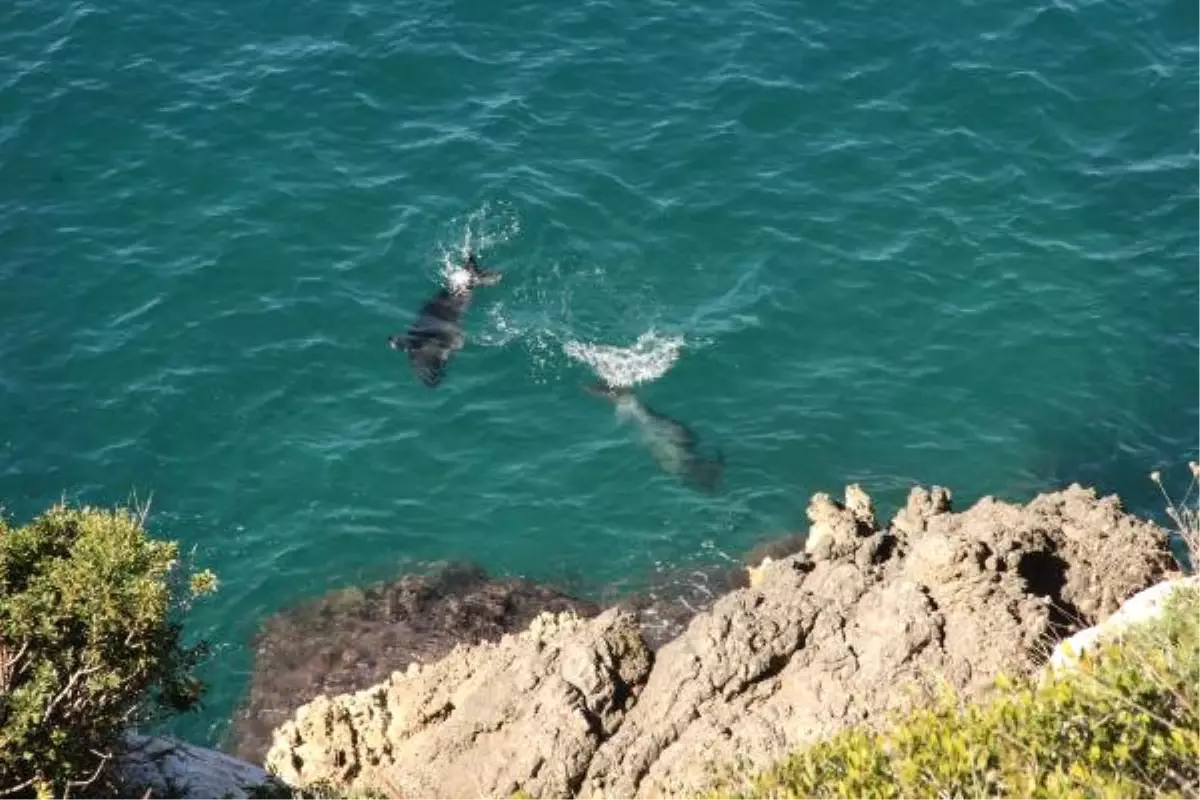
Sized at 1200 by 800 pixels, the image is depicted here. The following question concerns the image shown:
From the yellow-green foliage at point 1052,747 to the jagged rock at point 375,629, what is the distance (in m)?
10.9

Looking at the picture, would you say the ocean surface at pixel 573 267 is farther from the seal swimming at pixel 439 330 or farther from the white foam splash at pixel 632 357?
the seal swimming at pixel 439 330

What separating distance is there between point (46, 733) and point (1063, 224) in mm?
22207

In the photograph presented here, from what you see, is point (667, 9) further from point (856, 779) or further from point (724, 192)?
point (856, 779)

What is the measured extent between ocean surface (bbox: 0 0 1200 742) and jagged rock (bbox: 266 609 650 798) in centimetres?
383

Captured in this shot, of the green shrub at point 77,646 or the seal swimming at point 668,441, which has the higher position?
the green shrub at point 77,646

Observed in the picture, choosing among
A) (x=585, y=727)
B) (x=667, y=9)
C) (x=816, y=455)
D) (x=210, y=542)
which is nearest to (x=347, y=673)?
(x=210, y=542)

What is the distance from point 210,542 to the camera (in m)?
22.1

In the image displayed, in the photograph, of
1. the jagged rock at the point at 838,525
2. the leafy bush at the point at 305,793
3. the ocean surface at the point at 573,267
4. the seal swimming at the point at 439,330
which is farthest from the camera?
the seal swimming at the point at 439,330

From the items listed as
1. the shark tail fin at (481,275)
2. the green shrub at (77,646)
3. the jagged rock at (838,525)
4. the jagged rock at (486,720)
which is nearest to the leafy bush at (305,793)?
the jagged rock at (486,720)

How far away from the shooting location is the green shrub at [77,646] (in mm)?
12516

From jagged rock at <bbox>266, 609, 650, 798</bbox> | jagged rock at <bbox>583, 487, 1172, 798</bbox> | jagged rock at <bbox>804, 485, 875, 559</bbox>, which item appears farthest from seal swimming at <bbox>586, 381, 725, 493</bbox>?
jagged rock at <bbox>583, 487, 1172, 798</bbox>

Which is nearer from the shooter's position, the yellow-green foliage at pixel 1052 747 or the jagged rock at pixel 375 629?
the yellow-green foliage at pixel 1052 747

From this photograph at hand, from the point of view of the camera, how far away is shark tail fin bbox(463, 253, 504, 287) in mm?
26203

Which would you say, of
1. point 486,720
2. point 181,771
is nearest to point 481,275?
point 486,720
